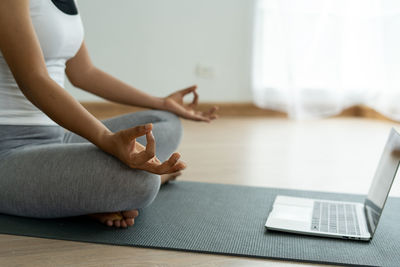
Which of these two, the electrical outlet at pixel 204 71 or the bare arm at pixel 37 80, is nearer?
the bare arm at pixel 37 80

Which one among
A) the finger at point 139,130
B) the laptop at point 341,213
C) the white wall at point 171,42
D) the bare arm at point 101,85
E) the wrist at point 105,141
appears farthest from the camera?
the white wall at point 171,42

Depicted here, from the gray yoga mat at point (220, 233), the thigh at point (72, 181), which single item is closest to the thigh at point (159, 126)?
the gray yoga mat at point (220, 233)

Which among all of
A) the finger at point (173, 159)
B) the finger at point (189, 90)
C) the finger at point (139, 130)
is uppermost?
the finger at point (139, 130)

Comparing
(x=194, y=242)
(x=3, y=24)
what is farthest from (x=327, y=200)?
(x=3, y=24)

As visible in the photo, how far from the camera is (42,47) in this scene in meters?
1.39

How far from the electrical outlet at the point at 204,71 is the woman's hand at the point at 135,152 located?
2.58m

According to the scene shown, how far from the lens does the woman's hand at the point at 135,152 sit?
1157mm

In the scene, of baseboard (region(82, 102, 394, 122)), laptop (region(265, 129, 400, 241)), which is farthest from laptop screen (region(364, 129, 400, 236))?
baseboard (region(82, 102, 394, 122))

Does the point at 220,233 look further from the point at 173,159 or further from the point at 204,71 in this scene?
the point at 204,71

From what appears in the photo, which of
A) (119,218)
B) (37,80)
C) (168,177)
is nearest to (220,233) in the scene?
(119,218)

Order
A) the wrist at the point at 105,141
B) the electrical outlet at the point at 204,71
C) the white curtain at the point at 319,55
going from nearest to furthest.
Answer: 1. the wrist at the point at 105,141
2. the white curtain at the point at 319,55
3. the electrical outlet at the point at 204,71

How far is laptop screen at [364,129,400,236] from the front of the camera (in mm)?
1326

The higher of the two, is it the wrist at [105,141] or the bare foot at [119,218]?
the wrist at [105,141]

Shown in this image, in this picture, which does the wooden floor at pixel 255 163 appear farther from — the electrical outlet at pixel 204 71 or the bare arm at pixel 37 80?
the electrical outlet at pixel 204 71
